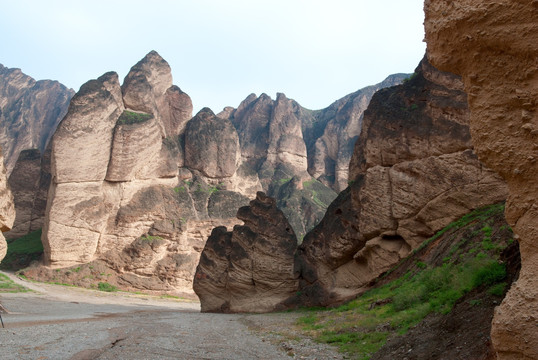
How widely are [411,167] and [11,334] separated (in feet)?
57.3

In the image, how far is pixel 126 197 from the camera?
45750 mm

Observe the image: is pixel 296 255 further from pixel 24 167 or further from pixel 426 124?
pixel 24 167

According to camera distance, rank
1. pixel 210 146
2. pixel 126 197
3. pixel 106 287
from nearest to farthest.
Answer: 1. pixel 106 287
2. pixel 126 197
3. pixel 210 146

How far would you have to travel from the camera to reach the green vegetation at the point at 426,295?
25.7 feet

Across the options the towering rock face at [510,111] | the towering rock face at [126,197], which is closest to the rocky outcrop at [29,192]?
the towering rock face at [126,197]

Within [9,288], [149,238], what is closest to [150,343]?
[9,288]

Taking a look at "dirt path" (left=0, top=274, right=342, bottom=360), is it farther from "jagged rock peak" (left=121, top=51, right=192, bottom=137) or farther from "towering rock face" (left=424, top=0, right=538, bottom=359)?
"jagged rock peak" (left=121, top=51, right=192, bottom=137)

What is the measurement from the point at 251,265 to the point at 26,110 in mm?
75904

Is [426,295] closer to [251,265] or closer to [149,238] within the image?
[251,265]

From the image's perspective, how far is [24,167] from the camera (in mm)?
54344

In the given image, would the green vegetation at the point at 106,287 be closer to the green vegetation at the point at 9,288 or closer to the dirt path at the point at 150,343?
the green vegetation at the point at 9,288

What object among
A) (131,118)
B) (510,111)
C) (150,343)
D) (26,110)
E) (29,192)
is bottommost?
(150,343)

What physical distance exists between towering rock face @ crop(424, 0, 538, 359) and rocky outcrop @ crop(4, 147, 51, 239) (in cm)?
5913

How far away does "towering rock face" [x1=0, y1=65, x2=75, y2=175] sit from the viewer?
244 ft
